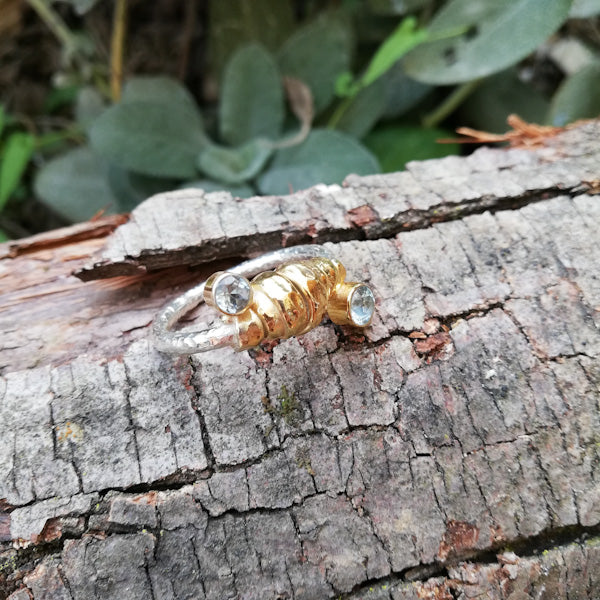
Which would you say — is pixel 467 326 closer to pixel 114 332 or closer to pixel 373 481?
pixel 373 481

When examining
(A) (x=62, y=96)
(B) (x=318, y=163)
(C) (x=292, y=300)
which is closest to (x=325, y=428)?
(C) (x=292, y=300)

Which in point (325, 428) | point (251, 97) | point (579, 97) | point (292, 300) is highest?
point (251, 97)

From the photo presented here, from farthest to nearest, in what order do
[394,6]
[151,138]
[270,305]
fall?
[394,6] < [151,138] < [270,305]

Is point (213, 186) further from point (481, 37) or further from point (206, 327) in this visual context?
point (481, 37)

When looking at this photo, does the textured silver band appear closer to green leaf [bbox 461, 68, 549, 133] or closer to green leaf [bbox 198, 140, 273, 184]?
green leaf [bbox 198, 140, 273, 184]

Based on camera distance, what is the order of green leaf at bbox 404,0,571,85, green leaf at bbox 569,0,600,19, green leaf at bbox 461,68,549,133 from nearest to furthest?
green leaf at bbox 404,0,571,85
green leaf at bbox 569,0,600,19
green leaf at bbox 461,68,549,133

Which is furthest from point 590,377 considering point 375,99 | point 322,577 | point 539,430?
point 375,99

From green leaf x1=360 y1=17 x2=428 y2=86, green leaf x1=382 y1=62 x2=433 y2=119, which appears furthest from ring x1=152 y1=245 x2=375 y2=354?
green leaf x1=382 y1=62 x2=433 y2=119
